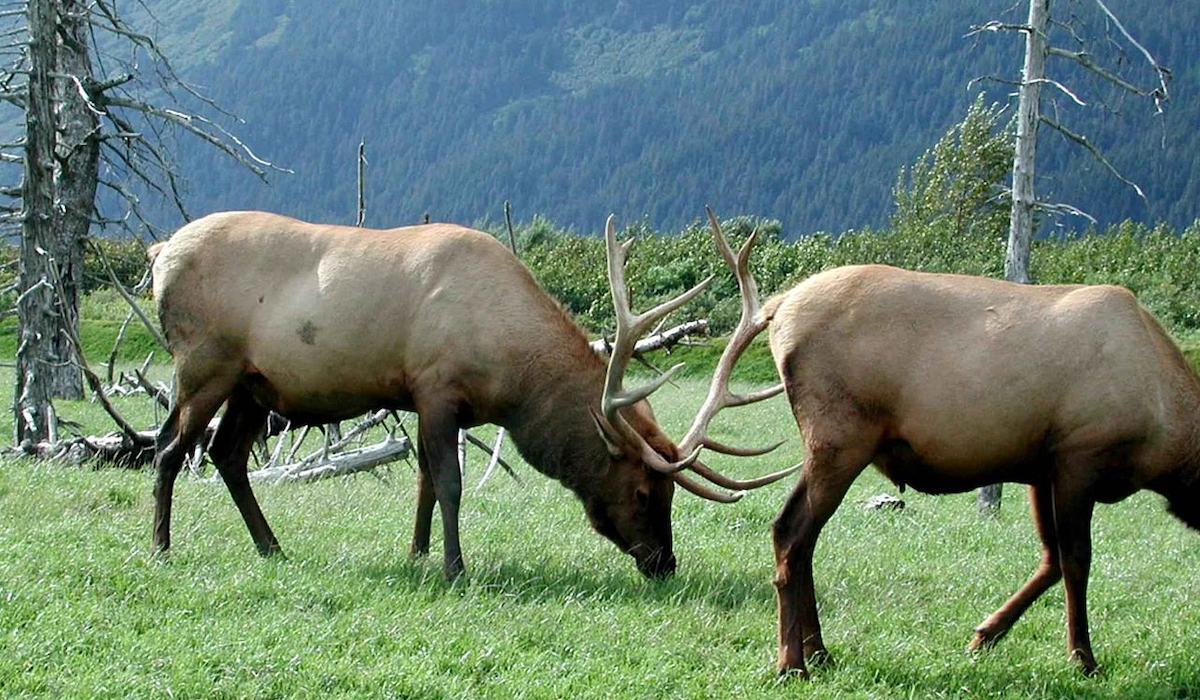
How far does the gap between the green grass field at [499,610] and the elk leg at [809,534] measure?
0.80 ft

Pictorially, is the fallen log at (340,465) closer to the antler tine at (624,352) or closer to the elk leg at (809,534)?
the antler tine at (624,352)

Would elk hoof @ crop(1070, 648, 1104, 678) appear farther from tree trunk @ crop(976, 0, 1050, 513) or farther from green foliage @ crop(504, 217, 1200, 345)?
green foliage @ crop(504, 217, 1200, 345)

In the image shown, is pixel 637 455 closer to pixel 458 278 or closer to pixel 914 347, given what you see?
pixel 458 278

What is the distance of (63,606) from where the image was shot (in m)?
6.38

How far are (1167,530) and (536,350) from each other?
7873 millimetres

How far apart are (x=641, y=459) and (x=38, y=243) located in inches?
261

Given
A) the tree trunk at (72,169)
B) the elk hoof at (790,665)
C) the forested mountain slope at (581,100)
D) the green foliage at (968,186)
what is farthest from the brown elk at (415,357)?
the forested mountain slope at (581,100)

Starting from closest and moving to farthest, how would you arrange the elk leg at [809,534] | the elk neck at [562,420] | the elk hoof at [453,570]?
the elk leg at [809,534] < the elk hoof at [453,570] < the elk neck at [562,420]

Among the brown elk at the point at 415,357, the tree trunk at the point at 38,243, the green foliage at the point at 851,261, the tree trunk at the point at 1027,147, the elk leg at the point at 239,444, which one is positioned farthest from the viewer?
the green foliage at the point at 851,261

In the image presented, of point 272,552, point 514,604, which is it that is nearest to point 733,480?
point 514,604

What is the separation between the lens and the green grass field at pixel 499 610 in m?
5.85

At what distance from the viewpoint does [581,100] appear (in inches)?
6516

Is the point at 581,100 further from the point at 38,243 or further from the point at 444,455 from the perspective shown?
the point at 444,455

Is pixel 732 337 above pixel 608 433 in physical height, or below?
above
